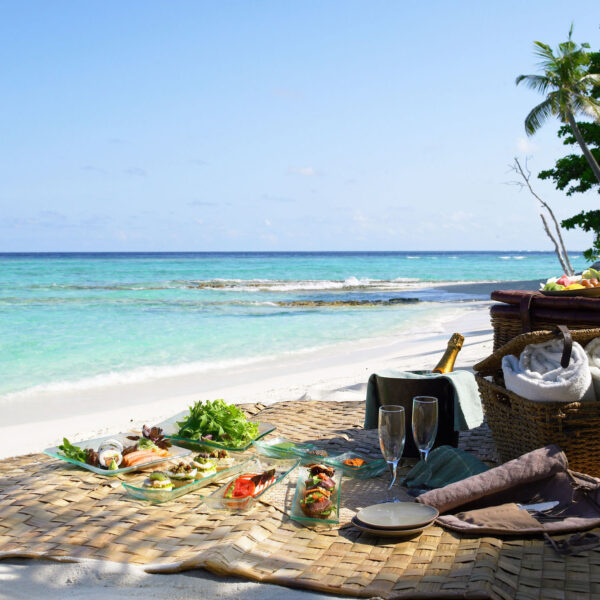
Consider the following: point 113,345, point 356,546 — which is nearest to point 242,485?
point 356,546

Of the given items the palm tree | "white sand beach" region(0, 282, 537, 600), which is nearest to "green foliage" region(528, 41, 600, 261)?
the palm tree

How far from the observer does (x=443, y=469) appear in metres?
3.16

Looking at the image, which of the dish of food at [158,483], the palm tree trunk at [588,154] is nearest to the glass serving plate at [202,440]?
the dish of food at [158,483]

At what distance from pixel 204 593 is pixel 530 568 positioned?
3.73 feet

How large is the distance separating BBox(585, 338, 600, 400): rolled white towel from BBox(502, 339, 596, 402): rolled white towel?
0.03 meters

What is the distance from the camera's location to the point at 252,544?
2490 mm

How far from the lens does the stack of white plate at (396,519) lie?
8.15ft

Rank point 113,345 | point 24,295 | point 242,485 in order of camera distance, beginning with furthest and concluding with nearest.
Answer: point 24,295 < point 113,345 < point 242,485

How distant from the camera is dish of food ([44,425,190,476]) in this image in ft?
10.9

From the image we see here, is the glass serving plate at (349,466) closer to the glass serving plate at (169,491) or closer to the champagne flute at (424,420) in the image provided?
the glass serving plate at (169,491)

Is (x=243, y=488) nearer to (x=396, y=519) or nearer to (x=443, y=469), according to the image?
(x=396, y=519)

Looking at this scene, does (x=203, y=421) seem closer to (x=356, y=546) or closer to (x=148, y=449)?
(x=148, y=449)

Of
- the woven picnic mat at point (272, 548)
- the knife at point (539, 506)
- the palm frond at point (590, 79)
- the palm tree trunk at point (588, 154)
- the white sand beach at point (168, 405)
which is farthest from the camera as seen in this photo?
the palm frond at point (590, 79)

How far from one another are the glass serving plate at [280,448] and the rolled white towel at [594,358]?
148cm
